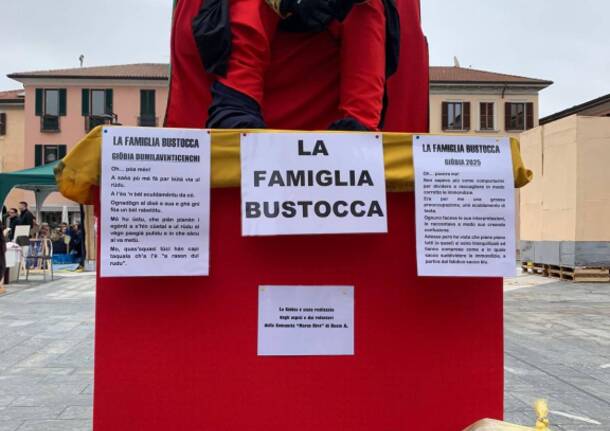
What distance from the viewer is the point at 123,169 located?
1295mm

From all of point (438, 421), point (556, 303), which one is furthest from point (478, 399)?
point (556, 303)

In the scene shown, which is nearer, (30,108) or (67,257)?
(67,257)

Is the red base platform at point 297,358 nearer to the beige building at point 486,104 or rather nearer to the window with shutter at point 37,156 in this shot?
the beige building at point 486,104

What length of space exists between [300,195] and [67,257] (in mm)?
20422

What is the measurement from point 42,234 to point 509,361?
1580 cm

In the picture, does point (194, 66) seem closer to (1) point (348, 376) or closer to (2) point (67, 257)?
(1) point (348, 376)

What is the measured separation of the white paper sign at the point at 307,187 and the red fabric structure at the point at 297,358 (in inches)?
2.5

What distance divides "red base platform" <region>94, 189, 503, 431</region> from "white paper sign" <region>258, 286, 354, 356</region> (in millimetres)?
20

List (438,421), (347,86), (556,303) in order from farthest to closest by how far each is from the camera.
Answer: (556,303), (347,86), (438,421)

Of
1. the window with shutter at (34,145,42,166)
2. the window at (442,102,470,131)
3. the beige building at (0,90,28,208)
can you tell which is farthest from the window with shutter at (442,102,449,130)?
the beige building at (0,90,28,208)

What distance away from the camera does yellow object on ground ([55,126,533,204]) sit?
130cm

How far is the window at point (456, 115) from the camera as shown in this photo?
116 ft

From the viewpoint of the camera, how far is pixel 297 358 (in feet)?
4.55

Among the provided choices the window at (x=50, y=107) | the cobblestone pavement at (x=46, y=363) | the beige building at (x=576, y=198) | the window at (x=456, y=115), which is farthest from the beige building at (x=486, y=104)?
the cobblestone pavement at (x=46, y=363)
